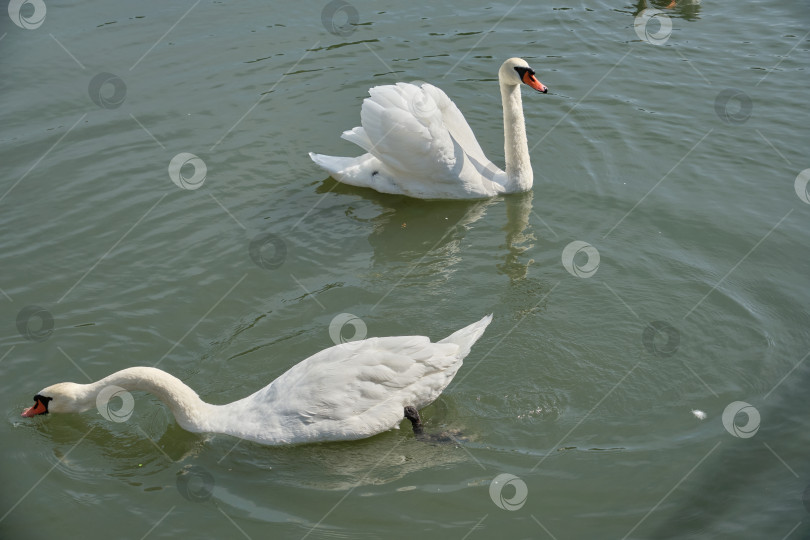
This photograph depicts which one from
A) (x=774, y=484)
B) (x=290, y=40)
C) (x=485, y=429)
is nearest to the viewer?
(x=774, y=484)

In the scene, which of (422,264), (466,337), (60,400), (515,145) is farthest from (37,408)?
(515,145)

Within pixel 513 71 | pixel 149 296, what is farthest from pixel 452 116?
pixel 149 296

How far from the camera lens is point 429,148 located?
9.23 m

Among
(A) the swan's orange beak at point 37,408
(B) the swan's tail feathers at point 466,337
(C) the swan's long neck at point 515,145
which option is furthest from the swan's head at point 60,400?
(C) the swan's long neck at point 515,145

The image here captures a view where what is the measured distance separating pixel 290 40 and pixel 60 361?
637 cm

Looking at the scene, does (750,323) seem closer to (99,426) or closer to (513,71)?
(513,71)

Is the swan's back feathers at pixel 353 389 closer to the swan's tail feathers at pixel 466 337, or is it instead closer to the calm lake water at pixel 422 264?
the swan's tail feathers at pixel 466 337

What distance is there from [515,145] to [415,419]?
4.02 metres

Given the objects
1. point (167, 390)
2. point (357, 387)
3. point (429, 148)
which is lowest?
point (429, 148)

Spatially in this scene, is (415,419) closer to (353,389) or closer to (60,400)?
(353,389)

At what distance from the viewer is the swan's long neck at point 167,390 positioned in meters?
6.55

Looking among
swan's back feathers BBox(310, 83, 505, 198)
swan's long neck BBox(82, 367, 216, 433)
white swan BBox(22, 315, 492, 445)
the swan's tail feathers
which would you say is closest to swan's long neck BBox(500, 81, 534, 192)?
swan's back feathers BBox(310, 83, 505, 198)

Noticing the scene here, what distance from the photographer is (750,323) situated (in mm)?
7672

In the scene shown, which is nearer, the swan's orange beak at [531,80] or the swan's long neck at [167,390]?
the swan's long neck at [167,390]
